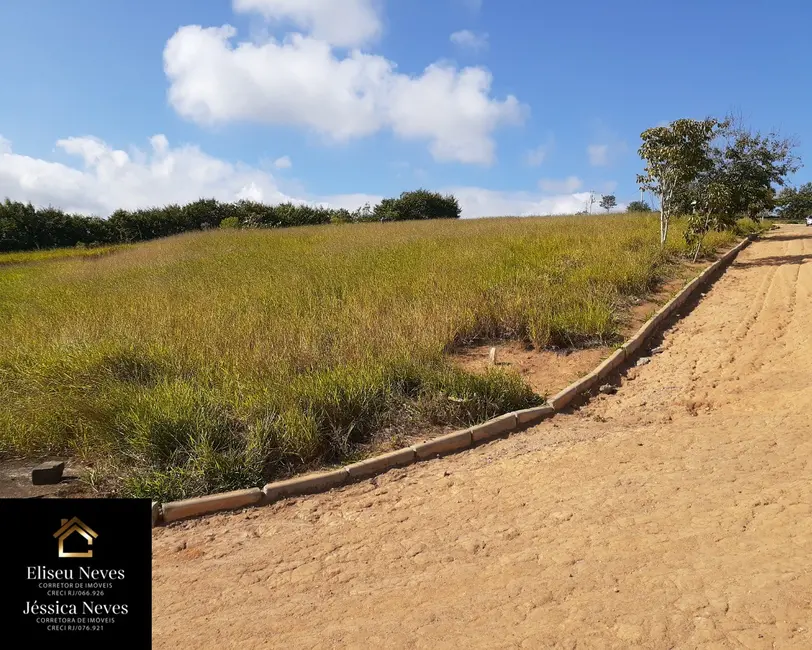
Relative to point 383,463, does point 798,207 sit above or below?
above

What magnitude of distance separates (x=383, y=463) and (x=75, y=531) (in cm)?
280

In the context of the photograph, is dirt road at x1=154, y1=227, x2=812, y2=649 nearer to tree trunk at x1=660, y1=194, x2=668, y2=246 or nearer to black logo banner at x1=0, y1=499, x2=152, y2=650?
black logo banner at x1=0, y1=499, x2=152, y2=650

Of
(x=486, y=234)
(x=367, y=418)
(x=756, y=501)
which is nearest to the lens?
(x=756, y=501)

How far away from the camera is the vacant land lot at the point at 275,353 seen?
16.5 ft

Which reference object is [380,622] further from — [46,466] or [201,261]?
[201,261]

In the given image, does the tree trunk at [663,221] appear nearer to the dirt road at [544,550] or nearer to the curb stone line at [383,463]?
the curb stone line at [383,463]

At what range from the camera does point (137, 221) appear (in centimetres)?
4209

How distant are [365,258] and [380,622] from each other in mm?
12645

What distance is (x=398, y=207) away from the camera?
54531 millimetres

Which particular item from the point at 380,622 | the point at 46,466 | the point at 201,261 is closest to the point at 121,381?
the point at 46,466

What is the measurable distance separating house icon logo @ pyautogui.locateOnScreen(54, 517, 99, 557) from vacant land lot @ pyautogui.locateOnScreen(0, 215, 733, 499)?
202 centimetres

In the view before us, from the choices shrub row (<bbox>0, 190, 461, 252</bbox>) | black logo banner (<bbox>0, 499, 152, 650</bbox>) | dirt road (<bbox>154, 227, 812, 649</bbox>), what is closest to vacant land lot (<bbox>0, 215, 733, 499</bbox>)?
dirt road (<bbox>154, 227, 812, 649</bbox>)

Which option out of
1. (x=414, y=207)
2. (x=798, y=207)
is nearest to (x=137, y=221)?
(x=414, y=207)

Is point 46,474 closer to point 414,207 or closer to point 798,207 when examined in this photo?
point 414,207
